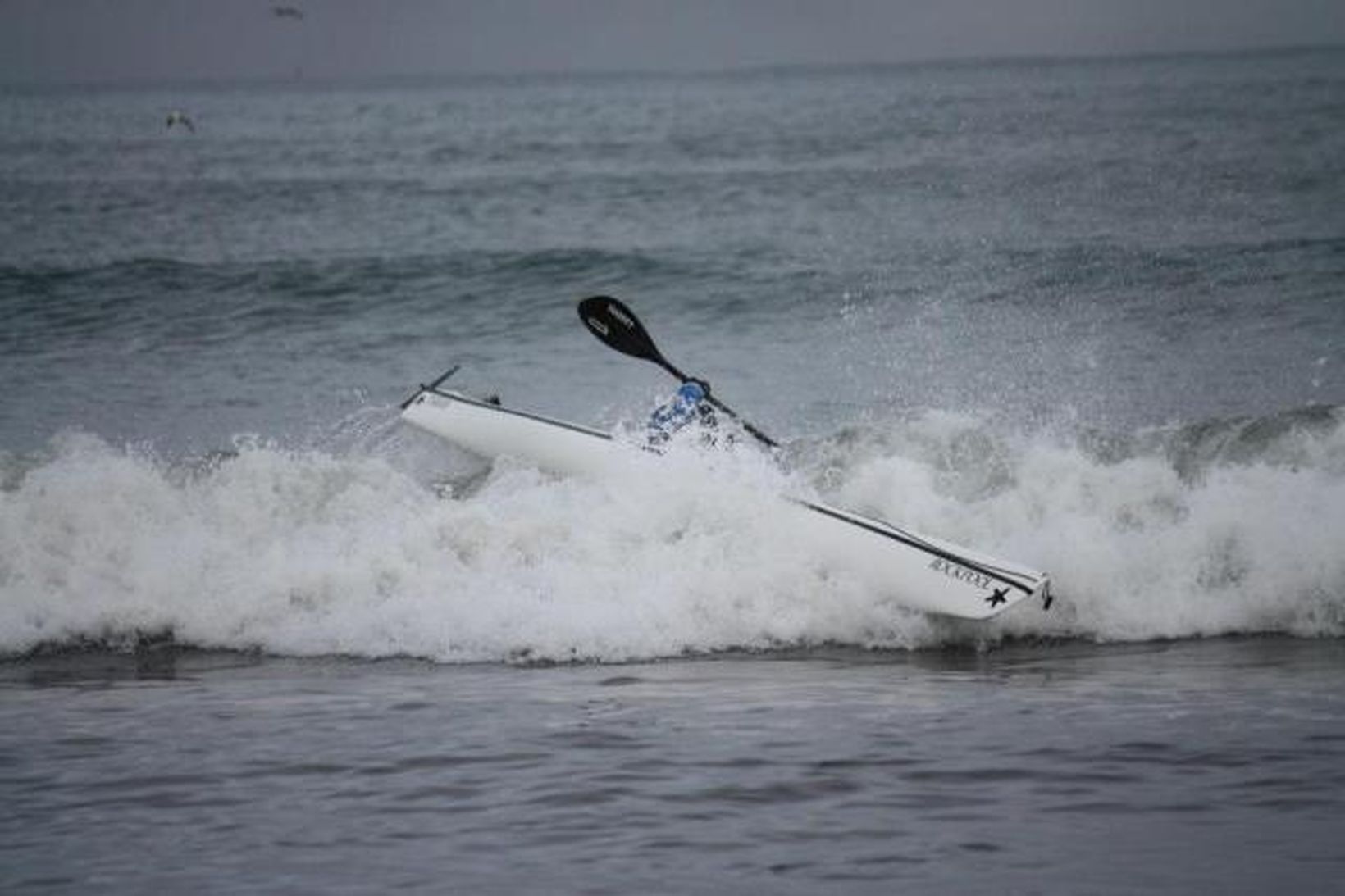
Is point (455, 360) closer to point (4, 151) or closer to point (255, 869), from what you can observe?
point (255, 869)

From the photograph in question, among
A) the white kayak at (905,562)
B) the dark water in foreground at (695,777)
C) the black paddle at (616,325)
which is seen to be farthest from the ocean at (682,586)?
the black paddle at (616,325)

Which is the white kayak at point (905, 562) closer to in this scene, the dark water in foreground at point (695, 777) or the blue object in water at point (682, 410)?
the blue object in water at point (682, 410)

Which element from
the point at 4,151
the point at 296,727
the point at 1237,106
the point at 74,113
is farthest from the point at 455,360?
the point at 74,113

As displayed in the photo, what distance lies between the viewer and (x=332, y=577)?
1155cm

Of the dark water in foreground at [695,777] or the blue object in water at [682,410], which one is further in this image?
the blue object in water at [682,410]

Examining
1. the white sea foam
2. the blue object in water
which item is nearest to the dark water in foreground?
the white sea foam

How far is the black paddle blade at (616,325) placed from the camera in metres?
13.6

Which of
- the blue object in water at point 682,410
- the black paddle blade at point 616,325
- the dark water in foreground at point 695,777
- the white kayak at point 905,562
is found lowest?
the dark water in foreground at point 695,777

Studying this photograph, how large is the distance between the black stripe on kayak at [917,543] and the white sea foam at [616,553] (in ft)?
0.87

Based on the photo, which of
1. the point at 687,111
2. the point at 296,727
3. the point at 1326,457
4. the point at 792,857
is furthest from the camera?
the point at 687,111

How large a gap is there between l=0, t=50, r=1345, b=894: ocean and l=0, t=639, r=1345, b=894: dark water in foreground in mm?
29

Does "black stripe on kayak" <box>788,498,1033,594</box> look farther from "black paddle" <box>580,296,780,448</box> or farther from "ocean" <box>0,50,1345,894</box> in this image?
"black paddle" <box>580,296,780,448</box>

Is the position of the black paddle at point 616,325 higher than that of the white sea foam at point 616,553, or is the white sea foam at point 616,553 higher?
the black paddle at point 616,325

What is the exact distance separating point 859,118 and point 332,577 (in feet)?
232
